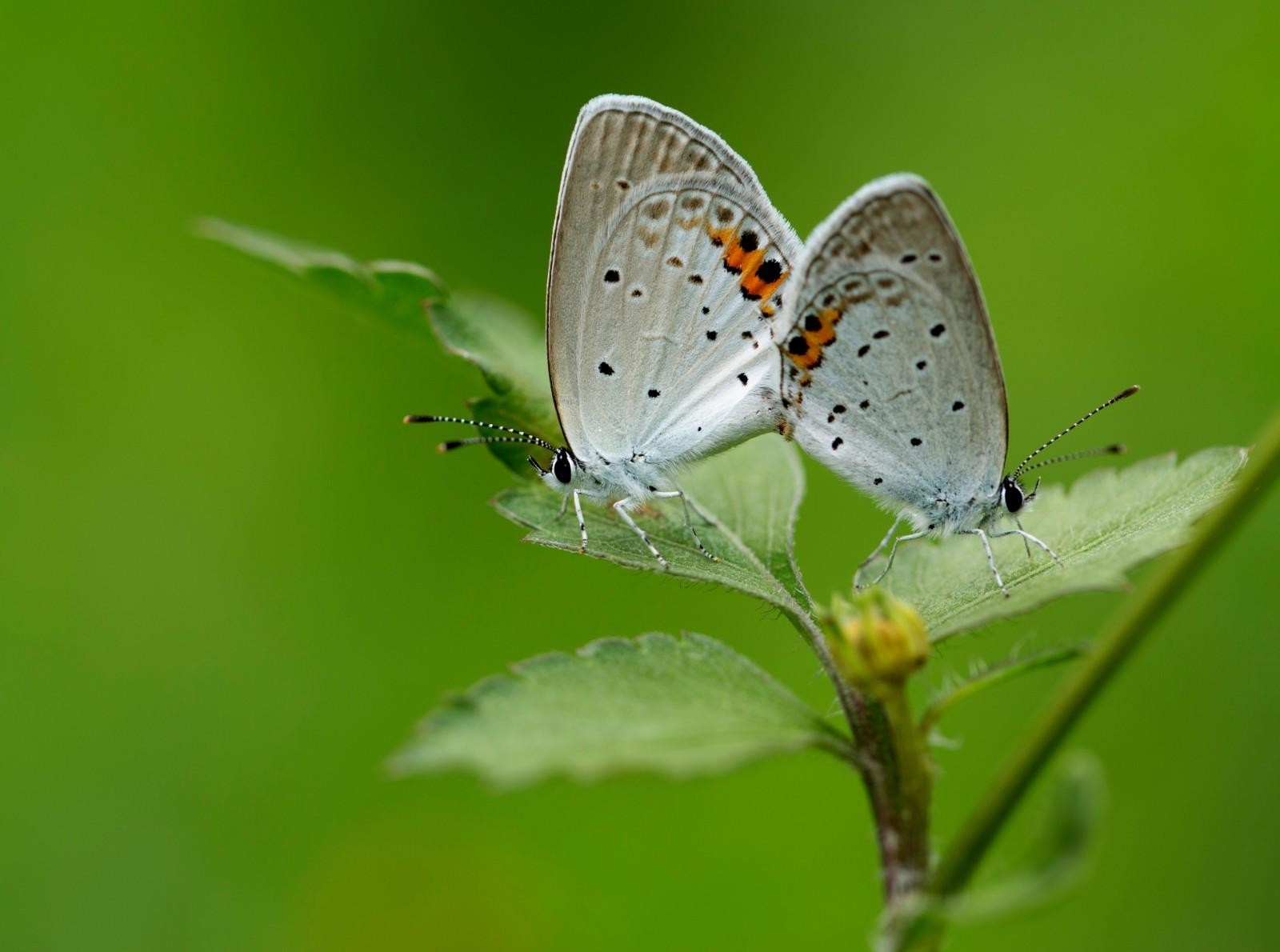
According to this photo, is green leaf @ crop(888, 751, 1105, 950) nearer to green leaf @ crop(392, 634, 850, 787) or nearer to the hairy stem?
the hairy stem

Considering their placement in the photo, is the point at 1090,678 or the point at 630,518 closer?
the point at 1090,678

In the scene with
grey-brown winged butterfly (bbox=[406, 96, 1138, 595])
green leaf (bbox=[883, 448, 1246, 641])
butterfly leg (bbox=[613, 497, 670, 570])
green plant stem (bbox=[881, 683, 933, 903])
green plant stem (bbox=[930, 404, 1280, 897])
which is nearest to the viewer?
green plant stem (bbox=[930, 404, 1280, 897])

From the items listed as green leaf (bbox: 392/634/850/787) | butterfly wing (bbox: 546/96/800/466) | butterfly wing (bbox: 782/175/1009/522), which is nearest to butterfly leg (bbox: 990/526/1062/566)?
butterfly wing (bbox: 782/175/1009/522)

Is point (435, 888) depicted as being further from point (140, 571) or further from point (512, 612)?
point (140, 571)

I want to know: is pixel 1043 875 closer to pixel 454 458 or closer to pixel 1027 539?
pixel 1027 539

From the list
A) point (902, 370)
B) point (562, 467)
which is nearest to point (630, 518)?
point (562, 467)

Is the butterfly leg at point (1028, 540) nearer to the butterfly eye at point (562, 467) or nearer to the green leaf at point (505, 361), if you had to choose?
the green leaf at point (505, 361)

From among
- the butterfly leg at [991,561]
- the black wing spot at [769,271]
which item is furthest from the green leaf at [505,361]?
the butterfly leg at [991,561]
